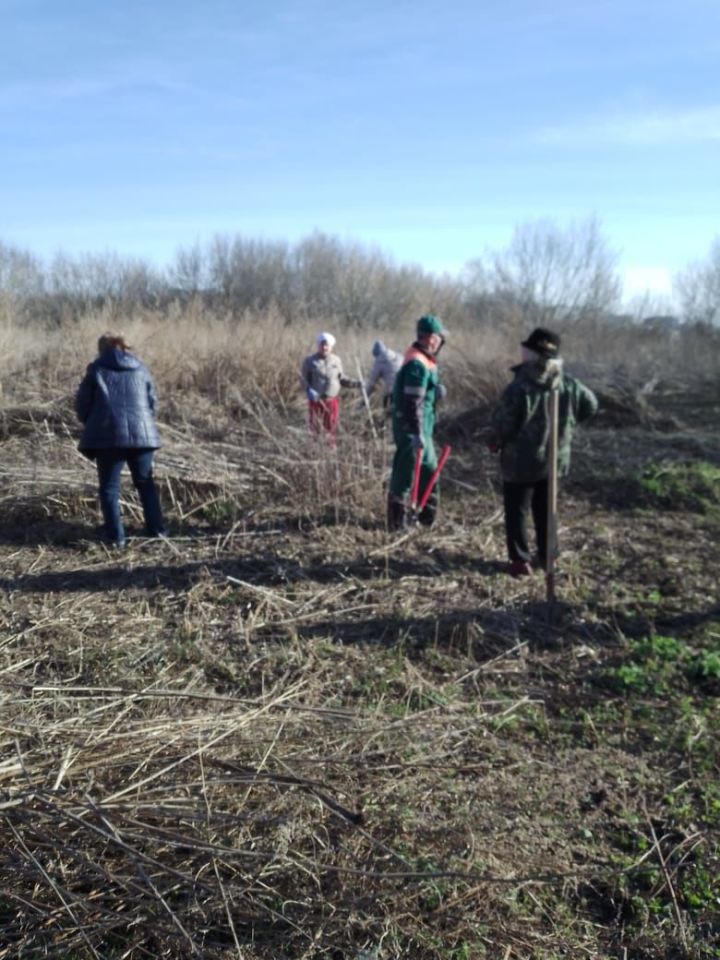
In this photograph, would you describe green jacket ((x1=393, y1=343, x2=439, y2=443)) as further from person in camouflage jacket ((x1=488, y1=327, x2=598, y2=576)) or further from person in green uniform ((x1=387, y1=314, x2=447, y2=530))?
person in camouflage jacket ((x1=488, y1=327, x2=598, y2=576))

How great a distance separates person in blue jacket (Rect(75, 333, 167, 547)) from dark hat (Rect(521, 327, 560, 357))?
2.80 m

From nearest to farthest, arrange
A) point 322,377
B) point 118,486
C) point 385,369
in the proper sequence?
point 118,486 < point 322,377 < point 385,369

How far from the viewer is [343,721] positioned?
144 inches

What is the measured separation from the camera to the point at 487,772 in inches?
141

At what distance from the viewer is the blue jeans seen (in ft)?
20.2

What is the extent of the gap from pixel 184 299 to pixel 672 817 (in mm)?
15506

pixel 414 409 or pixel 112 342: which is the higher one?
pixel 112 342

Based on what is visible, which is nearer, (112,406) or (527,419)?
(527,419)

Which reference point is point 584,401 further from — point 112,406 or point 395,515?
point 112,406

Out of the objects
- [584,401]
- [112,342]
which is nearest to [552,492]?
[584,401]

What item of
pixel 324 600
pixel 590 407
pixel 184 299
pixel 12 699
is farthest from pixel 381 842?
pixel 184 299

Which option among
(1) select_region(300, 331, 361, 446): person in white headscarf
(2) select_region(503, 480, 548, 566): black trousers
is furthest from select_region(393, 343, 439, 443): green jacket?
(1) select_region(300, 331, 361, 446): person in white headscarf

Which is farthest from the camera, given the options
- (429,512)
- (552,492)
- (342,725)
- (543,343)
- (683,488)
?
(683,488)

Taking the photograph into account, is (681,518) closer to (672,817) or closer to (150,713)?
(672,817)
